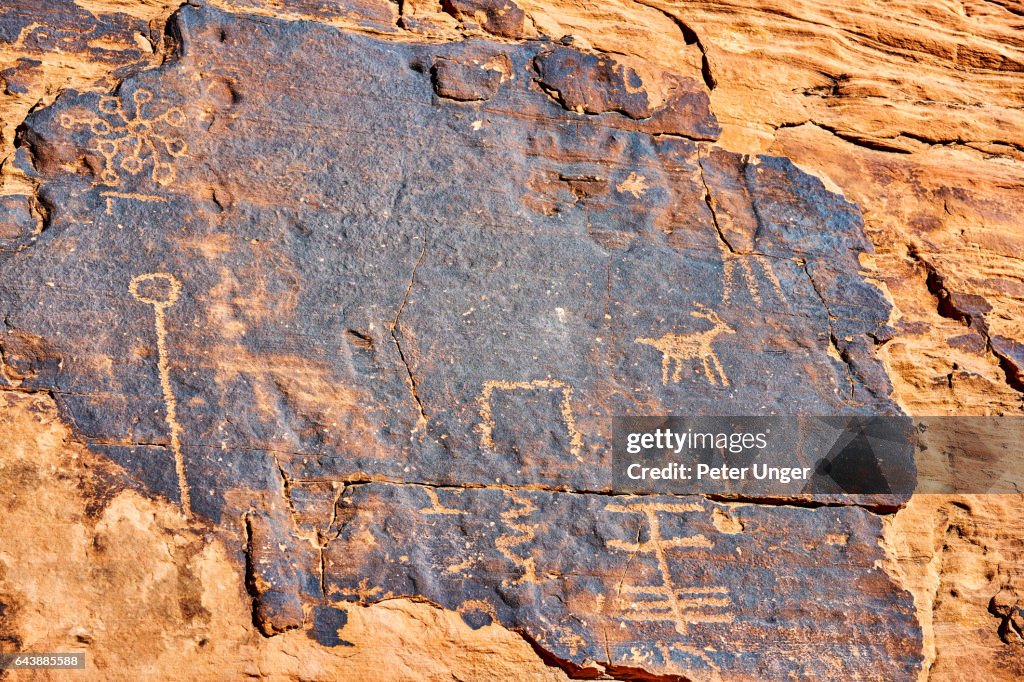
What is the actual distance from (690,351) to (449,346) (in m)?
0.74

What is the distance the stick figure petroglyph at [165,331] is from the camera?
84.7 inches

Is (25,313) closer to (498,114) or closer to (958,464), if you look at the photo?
(498,114)

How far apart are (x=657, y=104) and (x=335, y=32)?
1.07m

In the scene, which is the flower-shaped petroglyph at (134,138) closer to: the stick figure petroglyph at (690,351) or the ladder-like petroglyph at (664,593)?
the stick figure petroglyph at (690,351)

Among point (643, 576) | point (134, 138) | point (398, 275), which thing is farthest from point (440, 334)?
point (134, 138)

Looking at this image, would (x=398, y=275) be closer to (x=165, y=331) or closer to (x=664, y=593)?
(x=165, y=331)

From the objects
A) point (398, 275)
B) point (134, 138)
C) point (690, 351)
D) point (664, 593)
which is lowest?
point (664, 593)

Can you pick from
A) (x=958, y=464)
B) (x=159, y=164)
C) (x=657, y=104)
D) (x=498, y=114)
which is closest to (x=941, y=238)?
(x=958, y=464)

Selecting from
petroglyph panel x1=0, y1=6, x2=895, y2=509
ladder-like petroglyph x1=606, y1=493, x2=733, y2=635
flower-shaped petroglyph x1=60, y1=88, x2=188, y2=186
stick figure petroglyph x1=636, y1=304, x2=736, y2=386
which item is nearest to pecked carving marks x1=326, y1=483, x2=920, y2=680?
ladder-like petroglyph x1=606, y1=493, x2=733, y2=635

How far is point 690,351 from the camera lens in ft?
8.14

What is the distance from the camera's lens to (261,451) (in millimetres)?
2203

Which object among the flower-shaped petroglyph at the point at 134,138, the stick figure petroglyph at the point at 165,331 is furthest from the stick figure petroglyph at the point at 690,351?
the flower-shaped petroglyph at the point at 134,138

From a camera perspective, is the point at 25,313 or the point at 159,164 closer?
the point at 25,313

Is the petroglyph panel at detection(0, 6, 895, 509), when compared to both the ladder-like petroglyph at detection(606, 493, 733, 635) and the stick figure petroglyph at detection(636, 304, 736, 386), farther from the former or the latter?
the ladder-like petroglyph at detection(606, 493, 733, 635)
